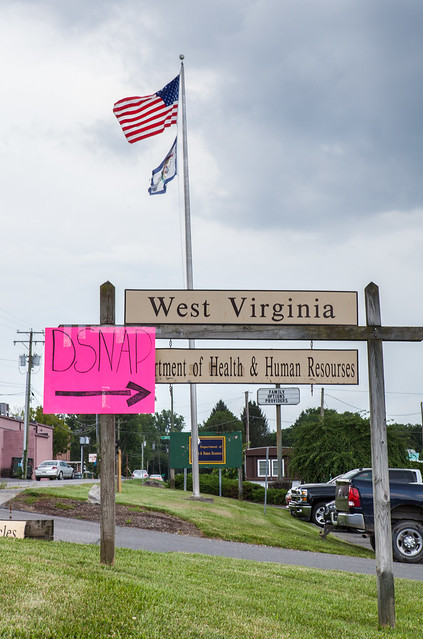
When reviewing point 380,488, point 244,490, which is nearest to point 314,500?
point 244,490

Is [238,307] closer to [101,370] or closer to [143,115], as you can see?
[101,370]

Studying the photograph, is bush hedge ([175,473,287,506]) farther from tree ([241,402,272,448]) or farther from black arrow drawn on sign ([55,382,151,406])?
tree ([241,402,272,448])

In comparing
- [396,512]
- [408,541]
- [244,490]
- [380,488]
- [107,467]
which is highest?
[107,467]

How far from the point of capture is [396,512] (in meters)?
14.4

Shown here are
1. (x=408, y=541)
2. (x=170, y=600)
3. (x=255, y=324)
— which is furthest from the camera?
(x=408, y=541)

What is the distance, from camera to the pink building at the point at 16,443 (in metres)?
54.8

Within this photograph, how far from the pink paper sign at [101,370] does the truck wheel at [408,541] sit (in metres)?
8.71

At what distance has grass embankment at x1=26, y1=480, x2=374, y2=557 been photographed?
1603 cm

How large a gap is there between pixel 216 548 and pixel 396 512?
3.92 metres

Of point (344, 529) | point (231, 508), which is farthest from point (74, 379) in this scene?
point (231, 508)

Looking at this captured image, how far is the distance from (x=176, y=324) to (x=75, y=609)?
309 centimetres

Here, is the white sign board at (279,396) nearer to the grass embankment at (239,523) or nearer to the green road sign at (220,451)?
the green road sign at (220,451)

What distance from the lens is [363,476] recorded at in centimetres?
1508

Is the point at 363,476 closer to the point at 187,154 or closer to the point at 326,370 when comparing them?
the point at 326,370
